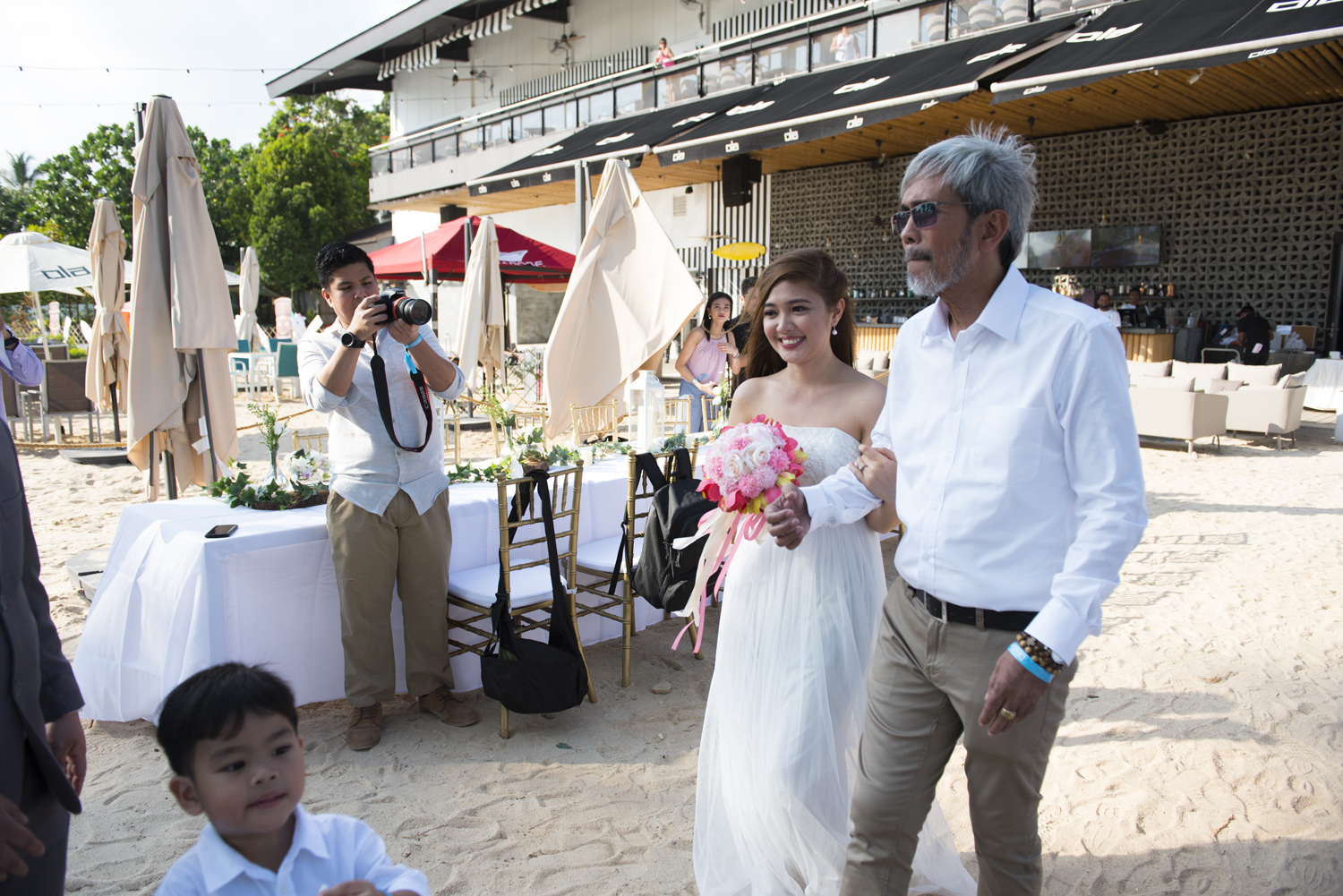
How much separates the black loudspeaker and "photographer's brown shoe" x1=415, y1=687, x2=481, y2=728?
14.9 meters

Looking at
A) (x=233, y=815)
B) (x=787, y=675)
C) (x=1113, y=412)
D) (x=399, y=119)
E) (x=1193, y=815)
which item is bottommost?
(x=1193, y=815)

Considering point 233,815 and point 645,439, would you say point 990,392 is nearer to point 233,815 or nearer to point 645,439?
point 233,815

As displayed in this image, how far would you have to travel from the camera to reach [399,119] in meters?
29.0

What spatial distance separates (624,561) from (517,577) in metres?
0.56

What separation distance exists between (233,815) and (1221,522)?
25.2 feet

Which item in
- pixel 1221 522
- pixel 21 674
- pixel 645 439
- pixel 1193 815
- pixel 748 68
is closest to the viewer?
pixel 21 674

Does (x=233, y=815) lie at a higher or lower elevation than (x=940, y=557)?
lower

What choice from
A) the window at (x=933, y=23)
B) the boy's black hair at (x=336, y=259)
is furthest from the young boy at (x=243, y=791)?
the window at (x=933, y=23)

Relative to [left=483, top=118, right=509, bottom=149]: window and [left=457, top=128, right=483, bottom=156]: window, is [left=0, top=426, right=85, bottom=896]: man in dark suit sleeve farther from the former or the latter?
[left=457, top=128, right=483, bottom=156]: window

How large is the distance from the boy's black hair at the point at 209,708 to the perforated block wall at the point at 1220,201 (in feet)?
51.5

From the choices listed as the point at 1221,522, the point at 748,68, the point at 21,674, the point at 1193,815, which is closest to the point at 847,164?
the point at 748,68

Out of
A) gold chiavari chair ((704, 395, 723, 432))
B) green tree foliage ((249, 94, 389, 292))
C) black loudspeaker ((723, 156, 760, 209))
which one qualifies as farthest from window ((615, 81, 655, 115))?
green tree foliage ((249, 94, 389, 292))

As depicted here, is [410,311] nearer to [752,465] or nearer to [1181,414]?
[752,465]

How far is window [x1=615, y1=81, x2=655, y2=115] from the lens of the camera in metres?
18.2
